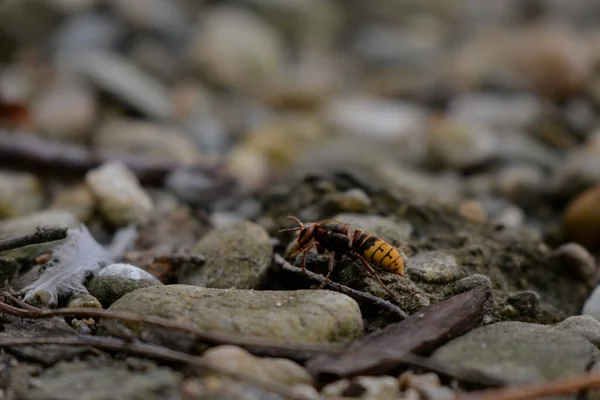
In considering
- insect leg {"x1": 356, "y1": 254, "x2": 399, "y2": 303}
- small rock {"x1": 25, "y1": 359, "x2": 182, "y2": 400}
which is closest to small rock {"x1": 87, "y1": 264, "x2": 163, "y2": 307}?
small rock {"x1": 25, "y1": 359, "x2": 182, "y2": 400}

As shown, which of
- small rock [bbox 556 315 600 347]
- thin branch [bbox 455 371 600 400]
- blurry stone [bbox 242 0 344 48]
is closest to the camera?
thin branch [bbox 455 371 600 400]

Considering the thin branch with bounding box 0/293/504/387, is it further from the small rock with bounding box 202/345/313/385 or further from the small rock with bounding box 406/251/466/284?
the small rock with bounding box 406/251/466/284

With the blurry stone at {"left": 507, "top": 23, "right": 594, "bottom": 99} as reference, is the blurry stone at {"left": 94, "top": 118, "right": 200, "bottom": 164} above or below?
below

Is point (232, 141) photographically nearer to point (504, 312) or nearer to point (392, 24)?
point (504, 312)

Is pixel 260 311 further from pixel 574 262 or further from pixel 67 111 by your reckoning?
pixel 67 111

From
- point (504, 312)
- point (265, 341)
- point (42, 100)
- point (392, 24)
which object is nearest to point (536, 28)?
point (392, 24)

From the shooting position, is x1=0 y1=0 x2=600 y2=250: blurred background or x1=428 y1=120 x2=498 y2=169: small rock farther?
x1=428 y1=120 x2=498 y2=169: small rock

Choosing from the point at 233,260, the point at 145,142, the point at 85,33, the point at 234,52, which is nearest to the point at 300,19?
the point at 234,52
